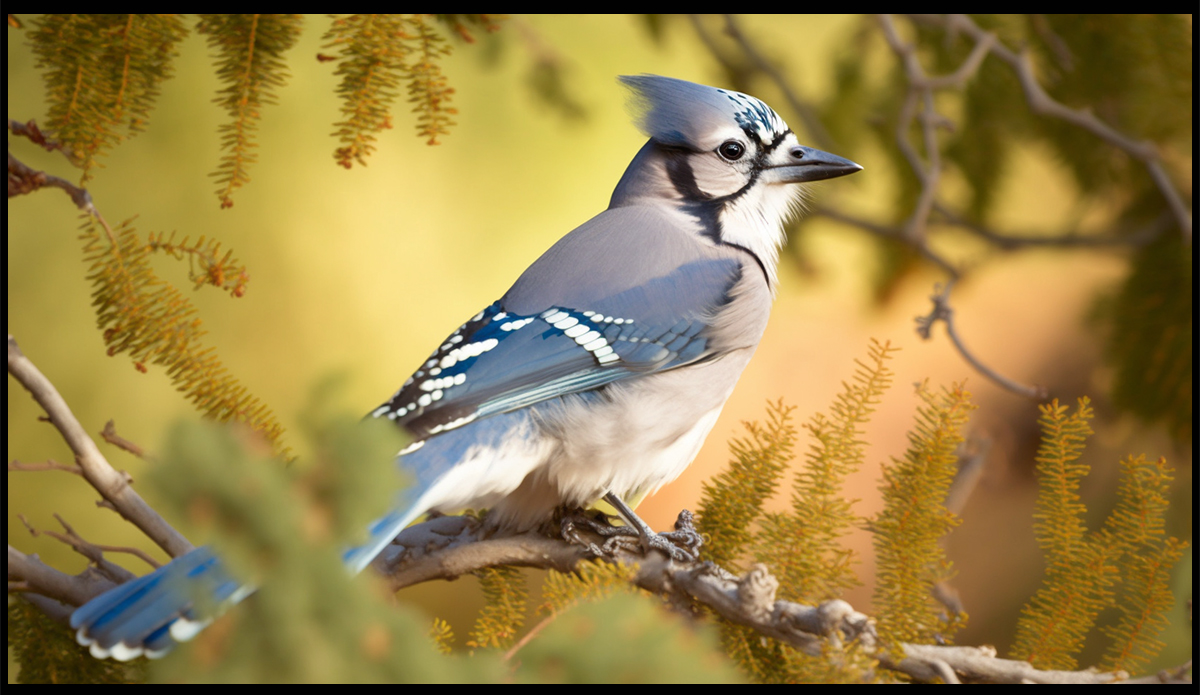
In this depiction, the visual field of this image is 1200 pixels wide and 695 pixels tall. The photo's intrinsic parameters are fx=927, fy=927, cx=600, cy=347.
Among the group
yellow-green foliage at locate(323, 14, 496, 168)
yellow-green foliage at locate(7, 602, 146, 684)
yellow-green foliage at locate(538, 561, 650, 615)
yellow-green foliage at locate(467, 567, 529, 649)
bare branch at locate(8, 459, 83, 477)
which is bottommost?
yellow-green foliage at locate(7, 602, 146, 684)

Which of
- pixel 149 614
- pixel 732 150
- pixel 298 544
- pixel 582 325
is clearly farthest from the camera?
pixel 732 150

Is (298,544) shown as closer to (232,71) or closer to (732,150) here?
(232,71)

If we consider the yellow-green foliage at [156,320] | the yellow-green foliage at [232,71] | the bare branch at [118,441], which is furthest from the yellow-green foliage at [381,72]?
the bare branch at [118,441]

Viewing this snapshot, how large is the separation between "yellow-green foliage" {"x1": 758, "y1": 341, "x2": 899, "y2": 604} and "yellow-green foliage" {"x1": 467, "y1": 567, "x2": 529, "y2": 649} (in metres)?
0.25

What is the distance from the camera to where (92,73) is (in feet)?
2.92

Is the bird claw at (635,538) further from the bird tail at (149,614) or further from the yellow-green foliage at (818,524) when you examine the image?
the bird tail at (149,614)

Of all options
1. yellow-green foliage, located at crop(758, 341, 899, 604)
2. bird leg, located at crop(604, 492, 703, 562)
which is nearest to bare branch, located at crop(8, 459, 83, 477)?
bird leg, located at crop(604, 492, 703, 562)

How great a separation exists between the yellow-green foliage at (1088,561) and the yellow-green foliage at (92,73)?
887 mm

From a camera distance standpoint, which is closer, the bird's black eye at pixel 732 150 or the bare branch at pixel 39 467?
the bare branch at pixel 39 467

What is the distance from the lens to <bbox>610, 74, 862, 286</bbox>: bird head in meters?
1.11

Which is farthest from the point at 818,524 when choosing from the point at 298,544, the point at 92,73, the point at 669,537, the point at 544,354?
the point at 92,73

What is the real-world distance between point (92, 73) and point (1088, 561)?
3.30 feet

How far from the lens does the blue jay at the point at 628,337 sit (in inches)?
34.9

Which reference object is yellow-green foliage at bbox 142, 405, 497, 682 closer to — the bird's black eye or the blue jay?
the blue jay
